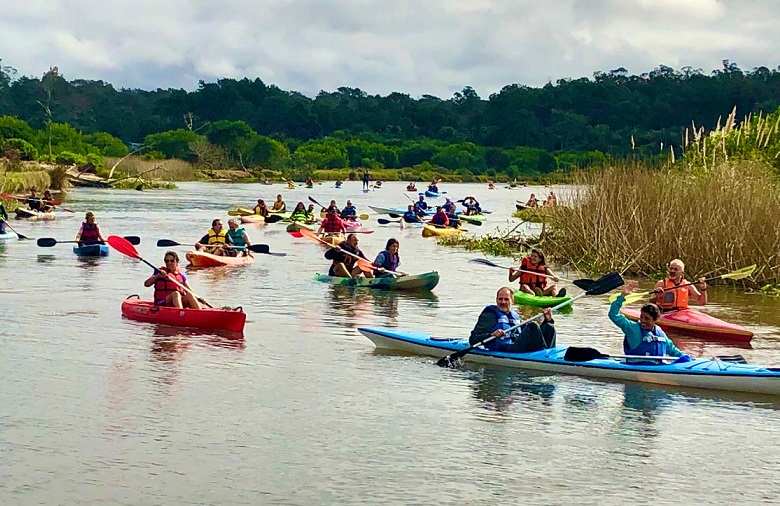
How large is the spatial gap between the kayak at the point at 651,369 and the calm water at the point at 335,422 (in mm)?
128

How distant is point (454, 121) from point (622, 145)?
99.6 feet

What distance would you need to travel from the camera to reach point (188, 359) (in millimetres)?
13391

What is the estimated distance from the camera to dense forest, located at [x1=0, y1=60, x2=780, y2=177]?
96188mm

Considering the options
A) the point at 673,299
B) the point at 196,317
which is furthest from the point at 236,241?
the point at 673,299

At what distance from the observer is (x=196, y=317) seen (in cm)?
1507

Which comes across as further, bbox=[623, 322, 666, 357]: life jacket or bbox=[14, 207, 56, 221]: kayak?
bbox=[14, 207, 56, 221]: kayak

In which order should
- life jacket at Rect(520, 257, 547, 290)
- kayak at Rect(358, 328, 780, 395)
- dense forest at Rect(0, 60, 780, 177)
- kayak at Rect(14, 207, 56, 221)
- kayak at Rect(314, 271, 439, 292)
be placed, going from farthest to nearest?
1. dense forest at Rect(0, 60, 780, 177)
2. kayak at Rect(14, 207, 56, 221)
3. kayak at Rect(314, 271, 439, 292)
4. life jacket at Rect(520, 257, 547, 290)
5. kayak at Rect(358, 328, 780, 395)

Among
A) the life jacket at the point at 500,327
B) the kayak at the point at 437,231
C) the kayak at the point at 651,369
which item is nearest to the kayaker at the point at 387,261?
the kayak at the point at 651,369

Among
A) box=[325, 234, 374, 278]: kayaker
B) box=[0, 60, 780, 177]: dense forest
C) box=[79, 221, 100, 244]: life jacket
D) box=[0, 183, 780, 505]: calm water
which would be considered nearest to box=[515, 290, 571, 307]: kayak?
box=[0, 183, 780, 505]: calm water

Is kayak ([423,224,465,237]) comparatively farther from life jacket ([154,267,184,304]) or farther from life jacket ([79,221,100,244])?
life jacket ([154,267,184,304])

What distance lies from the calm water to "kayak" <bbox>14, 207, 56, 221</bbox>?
61.4ft

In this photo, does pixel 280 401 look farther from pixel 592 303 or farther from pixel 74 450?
pixel 592 303

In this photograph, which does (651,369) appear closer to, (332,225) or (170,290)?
(170,290)

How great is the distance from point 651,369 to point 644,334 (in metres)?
0.47
